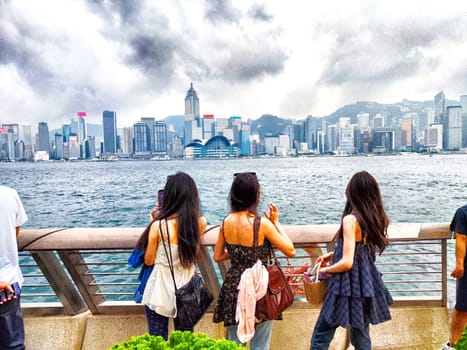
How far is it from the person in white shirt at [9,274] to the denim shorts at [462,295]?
8.22ft

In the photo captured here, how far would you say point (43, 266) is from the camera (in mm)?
2627

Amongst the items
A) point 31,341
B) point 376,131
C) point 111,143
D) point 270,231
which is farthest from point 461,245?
point 111,143

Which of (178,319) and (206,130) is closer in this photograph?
(178,319)

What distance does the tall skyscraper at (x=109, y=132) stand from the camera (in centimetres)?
9694

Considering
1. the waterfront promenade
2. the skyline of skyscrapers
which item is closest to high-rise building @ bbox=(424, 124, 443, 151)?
the skyline of skyscrapers

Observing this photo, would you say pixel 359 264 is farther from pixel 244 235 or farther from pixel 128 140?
pixel 128 140

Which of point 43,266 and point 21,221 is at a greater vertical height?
point 21,221

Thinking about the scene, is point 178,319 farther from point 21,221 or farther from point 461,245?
point 461,245

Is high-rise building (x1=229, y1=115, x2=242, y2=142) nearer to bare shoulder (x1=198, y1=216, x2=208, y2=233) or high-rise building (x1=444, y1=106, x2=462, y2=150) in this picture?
high-rise building (x1=444, y1=106, x2=462, y2=150)

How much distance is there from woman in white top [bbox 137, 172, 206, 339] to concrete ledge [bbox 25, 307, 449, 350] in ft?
2.25

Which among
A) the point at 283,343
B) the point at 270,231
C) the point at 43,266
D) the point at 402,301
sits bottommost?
the point at 283,343

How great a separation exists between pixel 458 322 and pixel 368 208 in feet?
3.33

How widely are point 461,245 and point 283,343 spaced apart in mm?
1246

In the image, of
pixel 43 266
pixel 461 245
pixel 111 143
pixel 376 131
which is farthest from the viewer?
pixel 111 143
